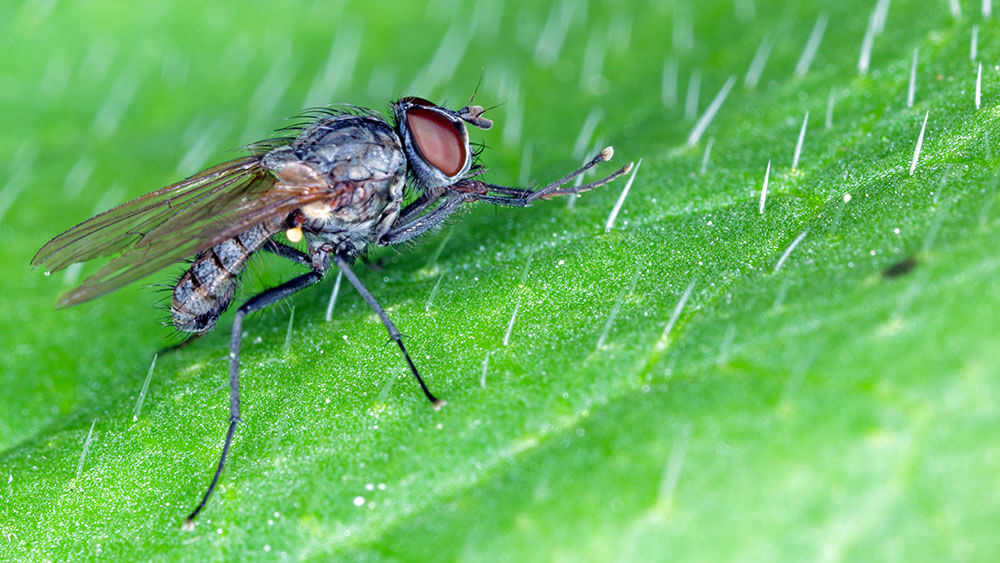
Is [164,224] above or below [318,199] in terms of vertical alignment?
above

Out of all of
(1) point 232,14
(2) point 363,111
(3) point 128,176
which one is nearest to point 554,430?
(2) point 363,111

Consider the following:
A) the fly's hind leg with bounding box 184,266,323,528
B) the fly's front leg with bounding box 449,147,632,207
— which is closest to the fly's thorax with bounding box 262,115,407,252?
the fly's hind leg with bounding box 184,266,323,528

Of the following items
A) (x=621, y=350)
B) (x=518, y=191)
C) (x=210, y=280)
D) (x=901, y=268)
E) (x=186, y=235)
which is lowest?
(x=621, y=350)

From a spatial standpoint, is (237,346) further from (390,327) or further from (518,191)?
(518,191)

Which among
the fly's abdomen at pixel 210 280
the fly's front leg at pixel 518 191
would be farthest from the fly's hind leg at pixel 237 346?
the fly's front leg at pixel 518 191

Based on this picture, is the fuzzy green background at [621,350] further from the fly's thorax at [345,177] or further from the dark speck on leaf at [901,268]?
the fly's thorax at [345,177]

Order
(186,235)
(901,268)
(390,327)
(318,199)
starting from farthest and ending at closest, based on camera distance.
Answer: (318,199), (186,235), (390,327), (901,268)

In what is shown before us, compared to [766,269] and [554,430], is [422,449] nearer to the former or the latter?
[554,430]

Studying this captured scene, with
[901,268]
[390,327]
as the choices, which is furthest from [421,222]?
[901,268]
